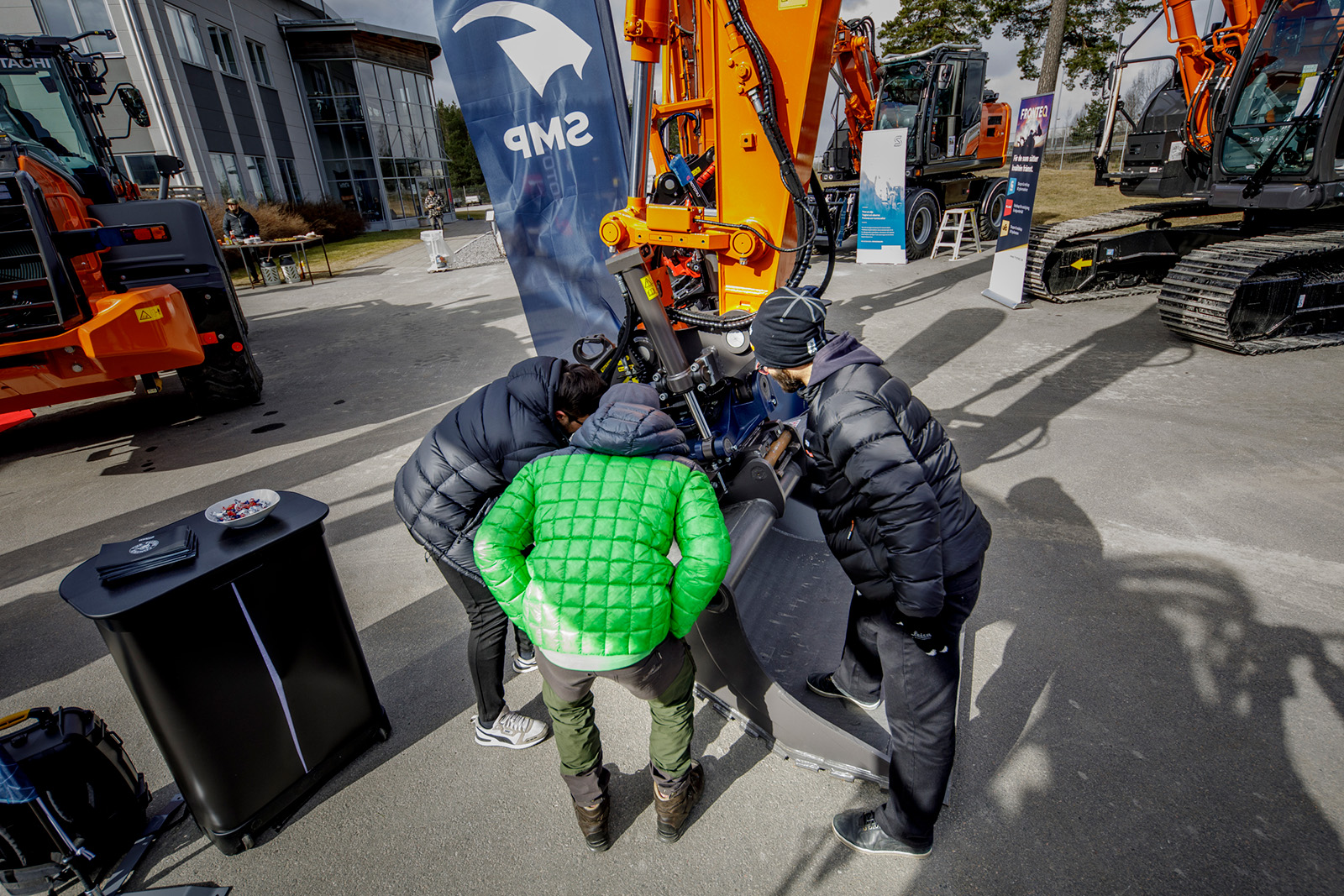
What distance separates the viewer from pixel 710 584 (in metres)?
1.90

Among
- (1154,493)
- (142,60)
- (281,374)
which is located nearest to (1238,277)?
(1154,493)

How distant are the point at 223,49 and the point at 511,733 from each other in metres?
28.6

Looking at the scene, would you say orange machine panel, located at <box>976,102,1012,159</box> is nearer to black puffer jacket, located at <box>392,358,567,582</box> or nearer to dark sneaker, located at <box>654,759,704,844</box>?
black puffer jacket, located at <box>392,358,567,582</box>

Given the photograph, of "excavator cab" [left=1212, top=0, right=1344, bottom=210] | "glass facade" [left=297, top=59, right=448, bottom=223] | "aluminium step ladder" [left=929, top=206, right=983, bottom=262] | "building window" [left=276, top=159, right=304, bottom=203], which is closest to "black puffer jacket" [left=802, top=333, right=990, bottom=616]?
"excavator cab" [left=1212, top=0, right=1344, bottom=210]

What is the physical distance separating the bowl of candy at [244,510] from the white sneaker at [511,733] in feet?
4.02

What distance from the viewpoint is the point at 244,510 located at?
7.64 ft

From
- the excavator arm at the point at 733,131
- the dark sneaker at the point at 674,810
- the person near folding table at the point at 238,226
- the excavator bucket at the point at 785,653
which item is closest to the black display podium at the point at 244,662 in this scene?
the dark sneaker at the point at 674,810

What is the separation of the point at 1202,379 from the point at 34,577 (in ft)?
31.0

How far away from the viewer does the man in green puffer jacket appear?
187 centimetres

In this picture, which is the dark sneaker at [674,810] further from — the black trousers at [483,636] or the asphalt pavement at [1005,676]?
the black trousers at [483,636]

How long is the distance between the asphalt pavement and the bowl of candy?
0.41m

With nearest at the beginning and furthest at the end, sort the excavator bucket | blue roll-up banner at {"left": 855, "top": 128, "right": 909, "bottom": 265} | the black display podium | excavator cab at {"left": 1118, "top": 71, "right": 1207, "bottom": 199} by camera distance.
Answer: the black display podium
the excavator bucket
excavator cab at {"left": 1118, "top": 71, "right": 1207, "bottom": 199}
blue roll-up banner at {"left": 855, "top": 128, "right": 909, "bottom": 265}

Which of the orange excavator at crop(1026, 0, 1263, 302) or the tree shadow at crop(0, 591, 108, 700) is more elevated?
the orange excavator at crop(1026, 0, 1263, 302)

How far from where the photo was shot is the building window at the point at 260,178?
904 inches
